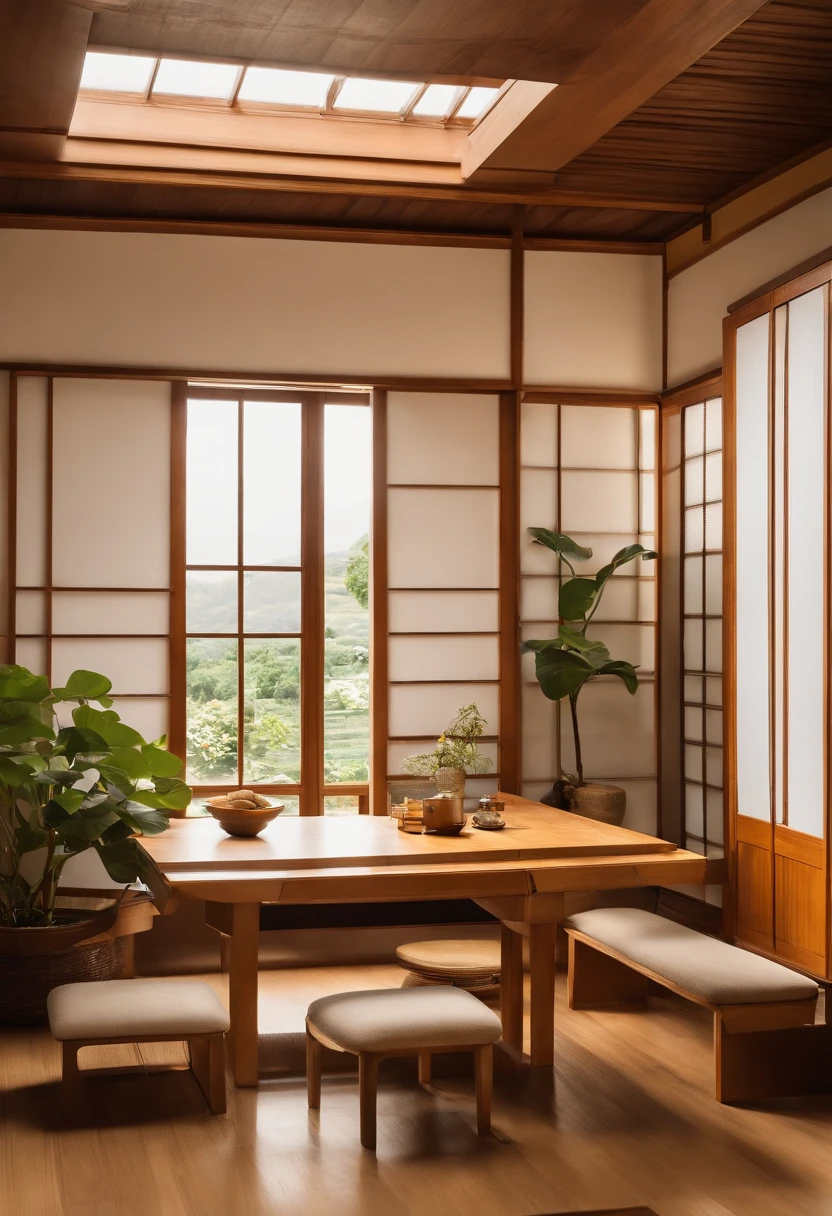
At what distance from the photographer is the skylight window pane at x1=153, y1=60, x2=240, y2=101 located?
15.6 feet

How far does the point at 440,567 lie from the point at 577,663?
2.62 feet

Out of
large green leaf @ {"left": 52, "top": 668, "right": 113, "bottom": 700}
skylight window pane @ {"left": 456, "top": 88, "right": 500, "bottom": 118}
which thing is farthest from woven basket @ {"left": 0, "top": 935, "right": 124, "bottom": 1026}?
skylight window pane @ {"left": 456, "top": 88, "right": 500, "bottom": 118}

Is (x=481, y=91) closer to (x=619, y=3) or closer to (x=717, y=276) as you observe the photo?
(x=717, y=276)

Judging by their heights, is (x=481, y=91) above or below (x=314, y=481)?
above

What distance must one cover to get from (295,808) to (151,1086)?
6.58 ft

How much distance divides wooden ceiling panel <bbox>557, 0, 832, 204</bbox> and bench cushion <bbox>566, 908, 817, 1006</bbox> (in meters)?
2.89

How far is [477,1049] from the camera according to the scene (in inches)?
127

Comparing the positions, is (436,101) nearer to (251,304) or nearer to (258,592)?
(251,304)

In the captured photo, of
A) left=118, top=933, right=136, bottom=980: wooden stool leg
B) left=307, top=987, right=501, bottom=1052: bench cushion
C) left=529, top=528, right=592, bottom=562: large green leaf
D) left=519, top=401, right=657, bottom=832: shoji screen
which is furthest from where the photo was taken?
left=519, top=401, right=657, bottom=832: shoji screen

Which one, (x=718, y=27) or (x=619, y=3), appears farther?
(x=718, y=27)

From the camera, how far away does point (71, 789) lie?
399 centimetres

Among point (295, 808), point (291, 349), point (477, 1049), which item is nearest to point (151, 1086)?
point (477, 1049)

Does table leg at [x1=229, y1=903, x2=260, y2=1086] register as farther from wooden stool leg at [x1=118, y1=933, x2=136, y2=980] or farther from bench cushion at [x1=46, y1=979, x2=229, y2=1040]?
wooden stool leg at [x1=118, y1=933, x2=136, y2=980]

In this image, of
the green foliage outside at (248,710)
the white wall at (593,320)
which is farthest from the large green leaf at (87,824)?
the white wall at (593,320)
